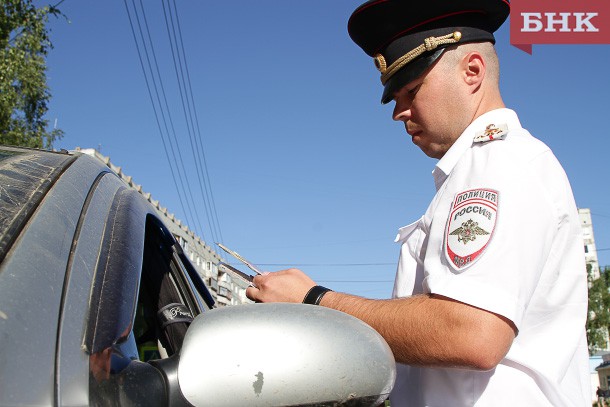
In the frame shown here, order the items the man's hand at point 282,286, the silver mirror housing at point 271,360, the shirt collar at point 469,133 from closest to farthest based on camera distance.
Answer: the silver mirror housing at point 271,360
the man's hand at point 282,286
the shirt collar at point 469,133

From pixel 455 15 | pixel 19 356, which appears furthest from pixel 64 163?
pixel 455 15

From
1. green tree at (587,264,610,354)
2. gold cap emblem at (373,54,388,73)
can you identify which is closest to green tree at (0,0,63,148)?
gold cap emblem at (373,54,388,73)

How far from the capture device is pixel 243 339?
3.54 ft

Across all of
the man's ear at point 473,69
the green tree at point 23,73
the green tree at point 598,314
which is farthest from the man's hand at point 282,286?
the green tree at point 598,314

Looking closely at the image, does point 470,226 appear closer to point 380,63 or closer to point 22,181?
point 380,63

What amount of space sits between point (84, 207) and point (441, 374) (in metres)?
0.97

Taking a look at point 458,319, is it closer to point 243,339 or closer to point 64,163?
point 243,339

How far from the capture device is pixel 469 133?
1.89m

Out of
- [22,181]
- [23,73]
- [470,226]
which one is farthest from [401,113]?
[23,73]

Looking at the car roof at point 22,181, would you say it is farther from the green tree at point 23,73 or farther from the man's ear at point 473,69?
the green tree at point 23,73

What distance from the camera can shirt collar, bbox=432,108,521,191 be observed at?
6.08 ft

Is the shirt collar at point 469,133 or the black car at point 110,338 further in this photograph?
the shirt collar at point 469,133

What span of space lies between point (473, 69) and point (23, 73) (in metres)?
10.5

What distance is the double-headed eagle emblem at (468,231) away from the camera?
1516 millimetres
